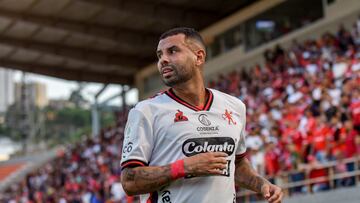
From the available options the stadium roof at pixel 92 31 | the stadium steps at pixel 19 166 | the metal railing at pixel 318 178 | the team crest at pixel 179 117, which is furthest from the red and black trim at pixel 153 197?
the stadium steps at pixel 19 166

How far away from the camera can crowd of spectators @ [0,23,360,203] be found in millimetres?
13523

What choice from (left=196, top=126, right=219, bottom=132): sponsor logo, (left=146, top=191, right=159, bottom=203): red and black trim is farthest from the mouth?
(left=146, top=191, right=159, bottom=203): red and black trim

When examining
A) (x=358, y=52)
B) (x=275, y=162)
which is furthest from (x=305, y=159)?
(x=358, y=52)

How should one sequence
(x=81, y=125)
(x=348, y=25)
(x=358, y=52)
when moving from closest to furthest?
1. (x=358, y=52)
2. (x=348, y=25)
3. (x=81, y=125)

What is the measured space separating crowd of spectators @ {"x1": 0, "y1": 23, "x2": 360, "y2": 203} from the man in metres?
8.67

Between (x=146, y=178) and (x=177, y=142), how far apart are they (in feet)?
0.91

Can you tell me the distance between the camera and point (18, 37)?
3200 cm

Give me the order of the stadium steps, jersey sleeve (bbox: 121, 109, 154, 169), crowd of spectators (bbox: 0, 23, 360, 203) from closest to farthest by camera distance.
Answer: jersey sleeve (bbox: 121, 109, 154, 169), crowd of spectators (bbox: 0, 23, 360, 203), the stadium steps

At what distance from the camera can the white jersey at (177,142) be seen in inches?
174

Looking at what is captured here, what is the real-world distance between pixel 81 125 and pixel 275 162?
66342mm

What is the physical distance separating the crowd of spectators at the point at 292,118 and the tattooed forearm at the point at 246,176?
27.1ft

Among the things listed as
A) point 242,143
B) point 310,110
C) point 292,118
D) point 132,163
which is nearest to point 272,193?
point 242,143

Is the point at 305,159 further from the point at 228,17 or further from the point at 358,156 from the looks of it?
the point at 228,17

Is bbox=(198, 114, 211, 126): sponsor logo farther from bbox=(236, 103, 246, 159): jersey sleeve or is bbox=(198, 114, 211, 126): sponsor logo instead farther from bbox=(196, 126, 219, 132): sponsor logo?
bbox=(236, 103, 246, 159): jersey sleeve
